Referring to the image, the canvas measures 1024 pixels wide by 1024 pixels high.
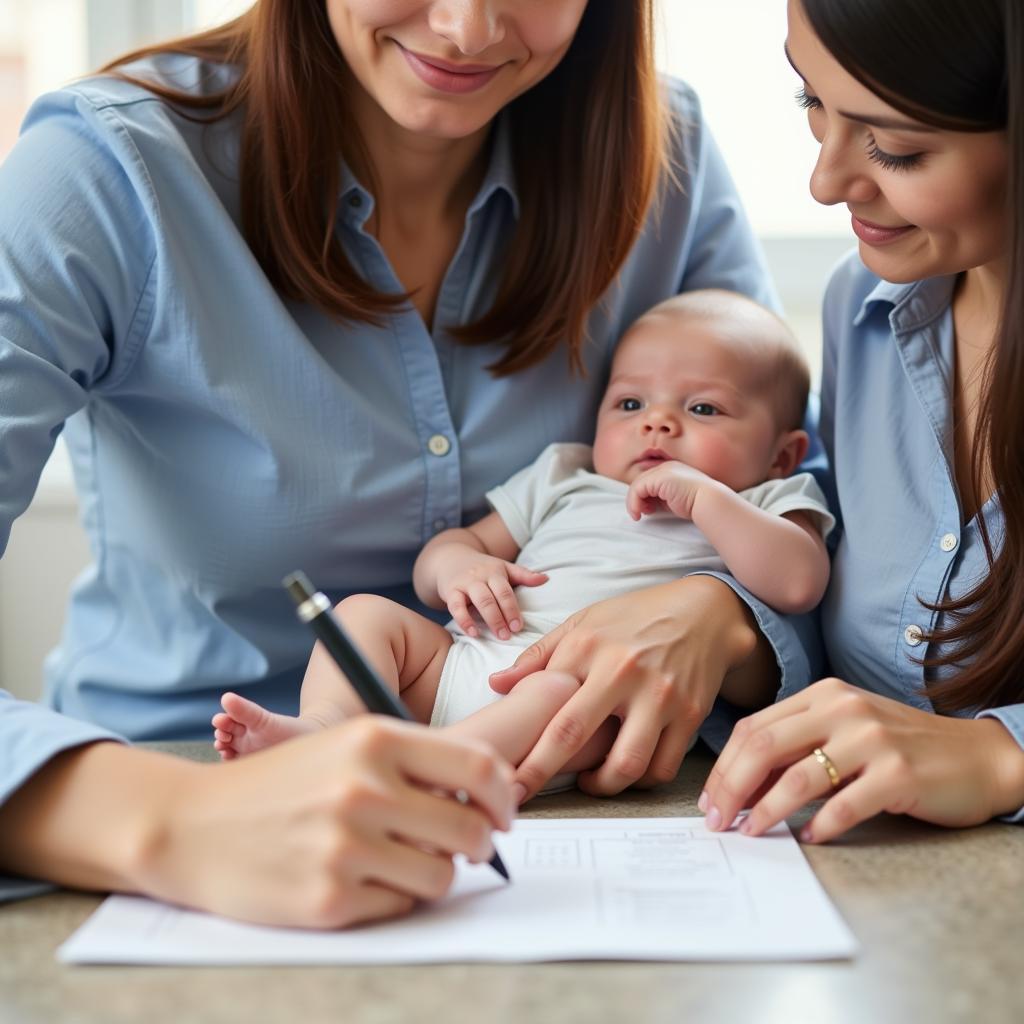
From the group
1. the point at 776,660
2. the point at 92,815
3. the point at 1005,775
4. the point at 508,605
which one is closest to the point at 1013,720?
the point at 1005,775

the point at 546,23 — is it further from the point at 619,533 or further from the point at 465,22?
the point at 619,533

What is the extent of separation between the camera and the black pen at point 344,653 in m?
0.84

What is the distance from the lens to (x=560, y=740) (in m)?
1.05

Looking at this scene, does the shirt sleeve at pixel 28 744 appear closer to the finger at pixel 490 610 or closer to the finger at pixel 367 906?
the finger at pixel 367 906

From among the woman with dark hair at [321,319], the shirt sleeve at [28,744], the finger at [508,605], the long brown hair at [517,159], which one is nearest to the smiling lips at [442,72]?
the woman with dark hair at [321,319]

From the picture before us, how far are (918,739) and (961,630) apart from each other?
0.21 metres

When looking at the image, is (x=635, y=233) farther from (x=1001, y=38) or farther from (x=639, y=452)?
(x=1001, y=38)

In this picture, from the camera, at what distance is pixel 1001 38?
987 millimetres

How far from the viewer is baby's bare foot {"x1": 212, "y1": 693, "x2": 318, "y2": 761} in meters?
1.01

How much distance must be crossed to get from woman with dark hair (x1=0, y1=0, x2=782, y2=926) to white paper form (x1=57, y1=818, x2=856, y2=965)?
0.13 metres

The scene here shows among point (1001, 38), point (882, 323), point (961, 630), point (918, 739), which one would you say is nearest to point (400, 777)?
point (918, 739)

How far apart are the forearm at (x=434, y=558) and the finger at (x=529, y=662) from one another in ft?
0.67

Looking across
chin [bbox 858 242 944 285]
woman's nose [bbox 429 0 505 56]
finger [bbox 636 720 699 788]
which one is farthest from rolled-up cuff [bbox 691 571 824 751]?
woman's nose [bbox 429 0 505 56]

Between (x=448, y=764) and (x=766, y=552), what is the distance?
578 millimetres
